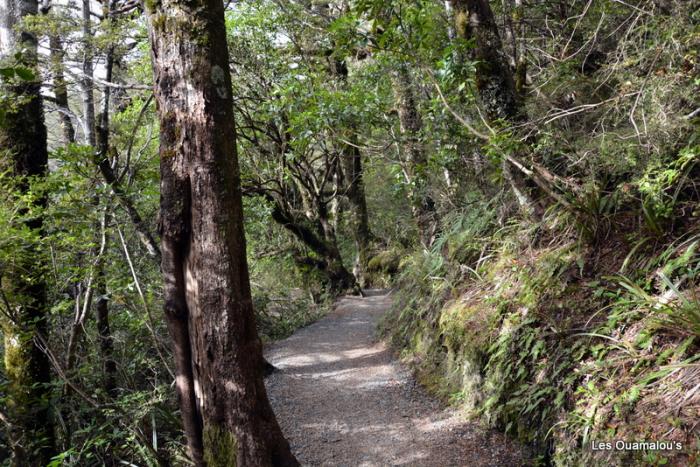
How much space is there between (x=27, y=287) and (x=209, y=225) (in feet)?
10.7

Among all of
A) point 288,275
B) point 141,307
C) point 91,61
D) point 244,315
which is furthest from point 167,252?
point 288,275

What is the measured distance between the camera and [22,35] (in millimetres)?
5613

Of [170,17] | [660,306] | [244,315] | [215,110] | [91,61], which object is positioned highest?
[91,61]

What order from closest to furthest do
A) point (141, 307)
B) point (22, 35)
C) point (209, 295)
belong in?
point (209, 295), point (22, 35), point (141, 307)

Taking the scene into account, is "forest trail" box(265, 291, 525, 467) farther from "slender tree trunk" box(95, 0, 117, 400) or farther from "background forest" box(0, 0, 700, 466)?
"slender tree trunk" box(95, 0, 117, 400)

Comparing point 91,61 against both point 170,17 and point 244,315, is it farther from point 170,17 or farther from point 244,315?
point 244,315

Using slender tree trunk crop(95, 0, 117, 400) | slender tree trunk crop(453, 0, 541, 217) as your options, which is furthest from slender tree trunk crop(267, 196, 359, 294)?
slender tree trunk crop(453, 0, 541, 217)

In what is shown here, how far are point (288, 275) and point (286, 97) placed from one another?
24.7 feet

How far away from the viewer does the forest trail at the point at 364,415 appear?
4.64m

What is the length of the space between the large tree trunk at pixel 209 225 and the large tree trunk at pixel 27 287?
2.30 metres

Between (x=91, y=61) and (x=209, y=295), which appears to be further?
(x=91, y=61)

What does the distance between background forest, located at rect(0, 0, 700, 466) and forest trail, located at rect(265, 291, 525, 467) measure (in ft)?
1.08

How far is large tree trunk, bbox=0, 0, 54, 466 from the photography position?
4.96 metres

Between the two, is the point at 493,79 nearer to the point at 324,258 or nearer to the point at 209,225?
the point at 209,225
